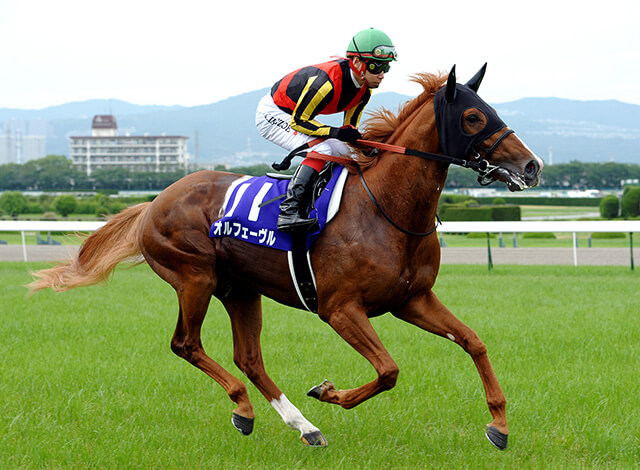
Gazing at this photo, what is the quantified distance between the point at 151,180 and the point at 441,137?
292 feet

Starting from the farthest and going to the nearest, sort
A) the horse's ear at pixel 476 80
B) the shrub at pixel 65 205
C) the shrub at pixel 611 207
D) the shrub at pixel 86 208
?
the shrub at pixel 86 208 → the shrub at pixel 65 205 → the shrub at pixel 611 207 → the horse's ear at pixel 476 80

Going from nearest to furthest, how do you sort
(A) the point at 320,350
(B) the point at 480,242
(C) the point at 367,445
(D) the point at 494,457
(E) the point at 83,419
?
(D) the point at 494,457 → (C) the point at 367,445 → (E) the point at 83,419 → (A) the point at 320,350 → (B) the point at 480,242

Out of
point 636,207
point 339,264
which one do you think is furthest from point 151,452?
point 636,207

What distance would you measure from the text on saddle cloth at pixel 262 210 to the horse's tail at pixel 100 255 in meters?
0.89

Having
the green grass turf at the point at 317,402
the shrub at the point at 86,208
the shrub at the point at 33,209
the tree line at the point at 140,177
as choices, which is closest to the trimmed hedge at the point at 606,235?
the green grass turf at the point at 317,402

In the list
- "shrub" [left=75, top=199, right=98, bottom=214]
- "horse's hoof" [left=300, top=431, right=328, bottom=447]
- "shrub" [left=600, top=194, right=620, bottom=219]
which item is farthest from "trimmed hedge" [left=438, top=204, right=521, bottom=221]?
"horse's hoof" [left=300, top=431, right=328, bottom=447]

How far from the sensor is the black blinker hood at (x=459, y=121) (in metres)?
3.71

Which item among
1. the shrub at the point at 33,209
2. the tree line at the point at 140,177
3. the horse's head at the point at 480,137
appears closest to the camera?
the horse's head at the point at 480,137

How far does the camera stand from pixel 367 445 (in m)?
4.04

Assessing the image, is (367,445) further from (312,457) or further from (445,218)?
(445,218)

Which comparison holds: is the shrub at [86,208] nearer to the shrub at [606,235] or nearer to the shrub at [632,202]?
the shrub at [606,235]

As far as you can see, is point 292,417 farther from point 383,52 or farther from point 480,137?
point 383,52

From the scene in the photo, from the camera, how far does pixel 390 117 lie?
164 inches

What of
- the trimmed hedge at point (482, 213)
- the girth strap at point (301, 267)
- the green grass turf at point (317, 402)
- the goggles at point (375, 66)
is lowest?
the trimmed hedge at point (482, 213)
